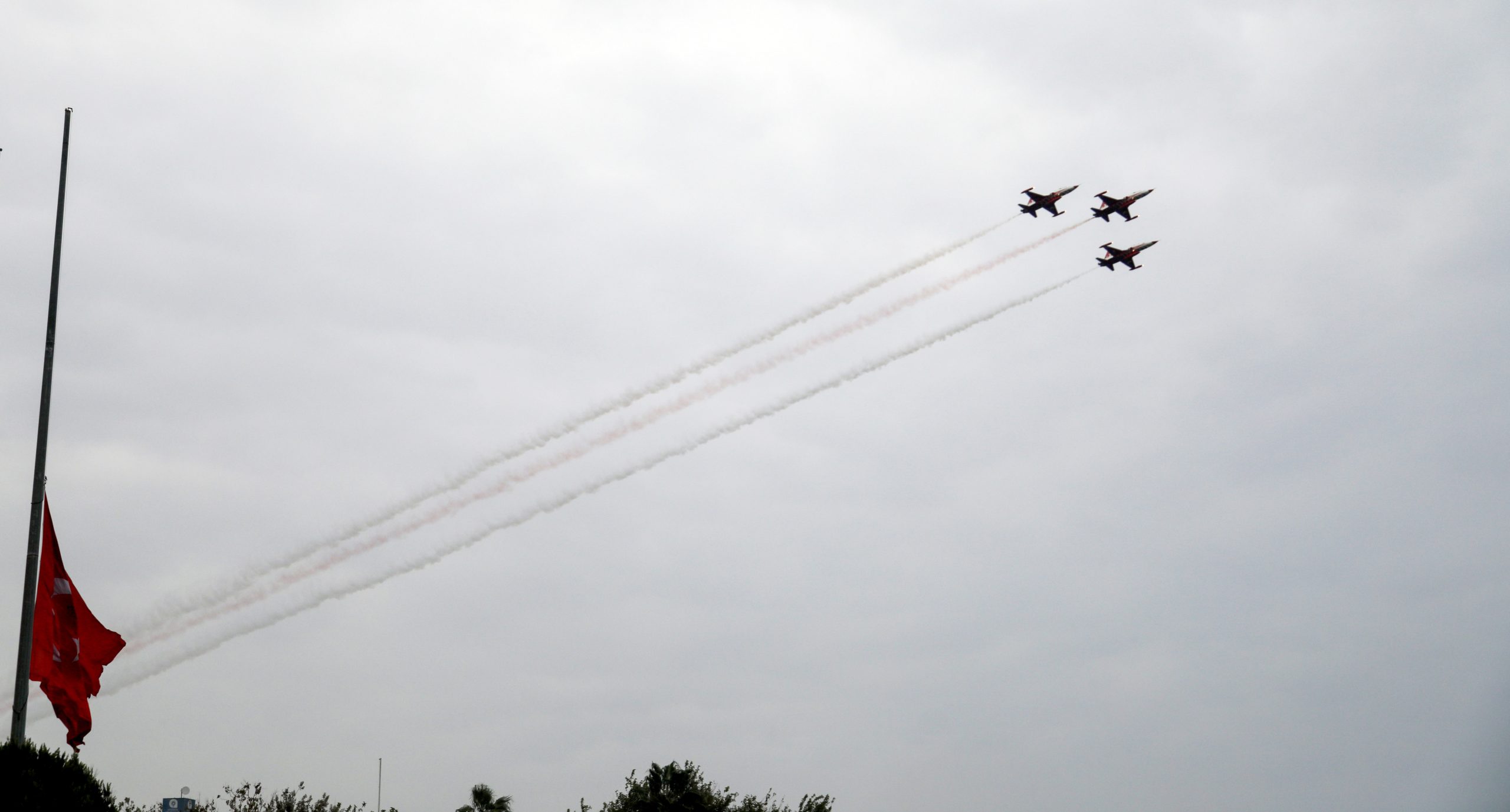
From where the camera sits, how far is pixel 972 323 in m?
78.4

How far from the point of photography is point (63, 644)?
32281 mm

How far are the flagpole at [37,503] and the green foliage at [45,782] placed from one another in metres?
0.64

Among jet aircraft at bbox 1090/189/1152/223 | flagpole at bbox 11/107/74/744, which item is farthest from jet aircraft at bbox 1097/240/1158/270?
flagpole at bbox 11/107/74/744

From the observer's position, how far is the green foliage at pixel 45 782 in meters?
28.7

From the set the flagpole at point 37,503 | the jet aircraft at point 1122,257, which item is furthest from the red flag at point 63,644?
the jet aircraft at point 1122,257

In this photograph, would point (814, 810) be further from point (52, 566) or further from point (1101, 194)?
point (52, 566)

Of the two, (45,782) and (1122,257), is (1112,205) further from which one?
(45,782)

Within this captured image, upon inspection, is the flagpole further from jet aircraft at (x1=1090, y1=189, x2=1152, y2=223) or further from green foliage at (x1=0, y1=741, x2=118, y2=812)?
jet aircraft at (x1=1090, y1=189, x2=1152, y2=223)

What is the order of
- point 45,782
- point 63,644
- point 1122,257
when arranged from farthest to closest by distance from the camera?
point 1122,257 → point 63,644 → point 45,782

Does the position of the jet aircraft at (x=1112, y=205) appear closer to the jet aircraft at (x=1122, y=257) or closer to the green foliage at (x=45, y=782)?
the jet aircraft at (x=1122, y=257)

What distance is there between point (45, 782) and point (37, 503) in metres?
6.12

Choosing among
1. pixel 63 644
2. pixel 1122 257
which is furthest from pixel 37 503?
pixel 1122 257

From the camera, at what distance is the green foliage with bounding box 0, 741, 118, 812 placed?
28.7 metres

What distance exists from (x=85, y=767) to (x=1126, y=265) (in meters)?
69.4
